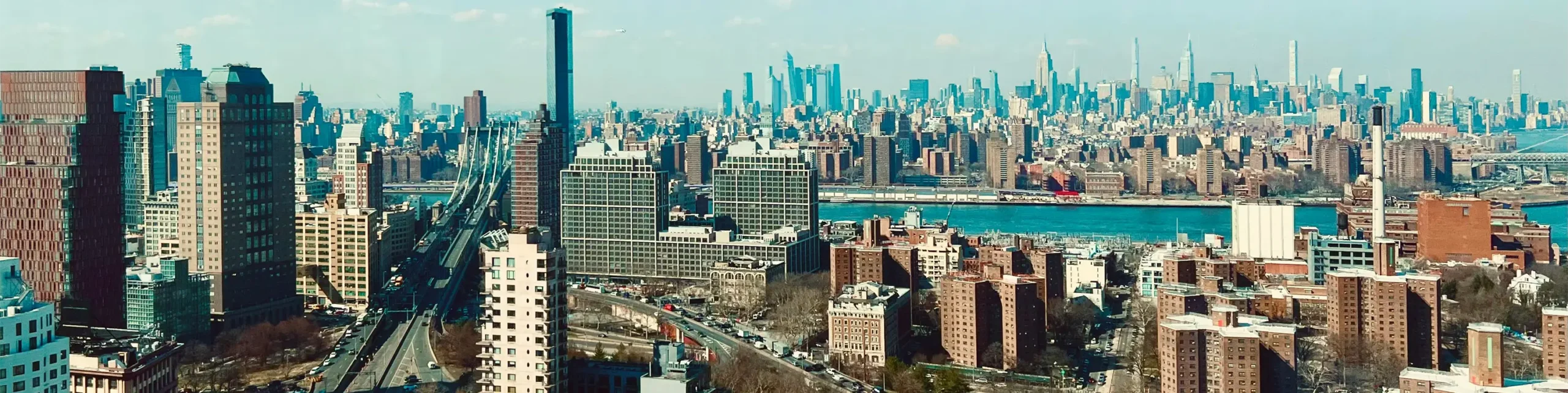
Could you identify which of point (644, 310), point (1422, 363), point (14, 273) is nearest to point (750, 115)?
point (644, 310)

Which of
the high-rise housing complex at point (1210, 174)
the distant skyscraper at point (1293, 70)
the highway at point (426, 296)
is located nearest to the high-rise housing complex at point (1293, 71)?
the distant skyscraper at point (1293, 70)

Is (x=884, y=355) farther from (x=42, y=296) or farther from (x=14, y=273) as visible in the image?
(x=14, y=273)

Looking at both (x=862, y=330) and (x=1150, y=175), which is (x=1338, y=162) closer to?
(x=1150, y=175)

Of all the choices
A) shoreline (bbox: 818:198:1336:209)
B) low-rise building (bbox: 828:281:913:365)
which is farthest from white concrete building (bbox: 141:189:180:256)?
shoreline (bbox: 818:198:1336:209)

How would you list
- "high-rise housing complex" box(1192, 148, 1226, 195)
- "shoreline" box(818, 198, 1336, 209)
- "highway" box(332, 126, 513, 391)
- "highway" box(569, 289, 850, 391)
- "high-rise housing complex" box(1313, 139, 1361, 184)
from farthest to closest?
"high-rise housing complex" box(1313, 139, 1361, 184) < "high-rise housing complex" box(1192, 148, 1226, 195) < "shoreline" box(818, 198, 1336, 209) < "highway" box(569, 289, 850, 391) < "highway" box(332, 126, 513, 391)

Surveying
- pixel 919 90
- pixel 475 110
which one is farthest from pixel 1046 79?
pixel 475 110

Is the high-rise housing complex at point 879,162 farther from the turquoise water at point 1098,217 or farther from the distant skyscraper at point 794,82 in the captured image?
the distant skyscraper at point 794,82

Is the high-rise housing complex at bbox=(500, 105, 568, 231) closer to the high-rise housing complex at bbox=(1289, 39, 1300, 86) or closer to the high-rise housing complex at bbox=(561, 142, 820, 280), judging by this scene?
the high-rise housing complex at bbox=(561, 142, 820, 280)

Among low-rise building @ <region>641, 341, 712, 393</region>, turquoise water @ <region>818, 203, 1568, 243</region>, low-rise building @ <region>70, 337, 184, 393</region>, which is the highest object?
turquoise water @ <region>818, 203, 1568, 243</region>
